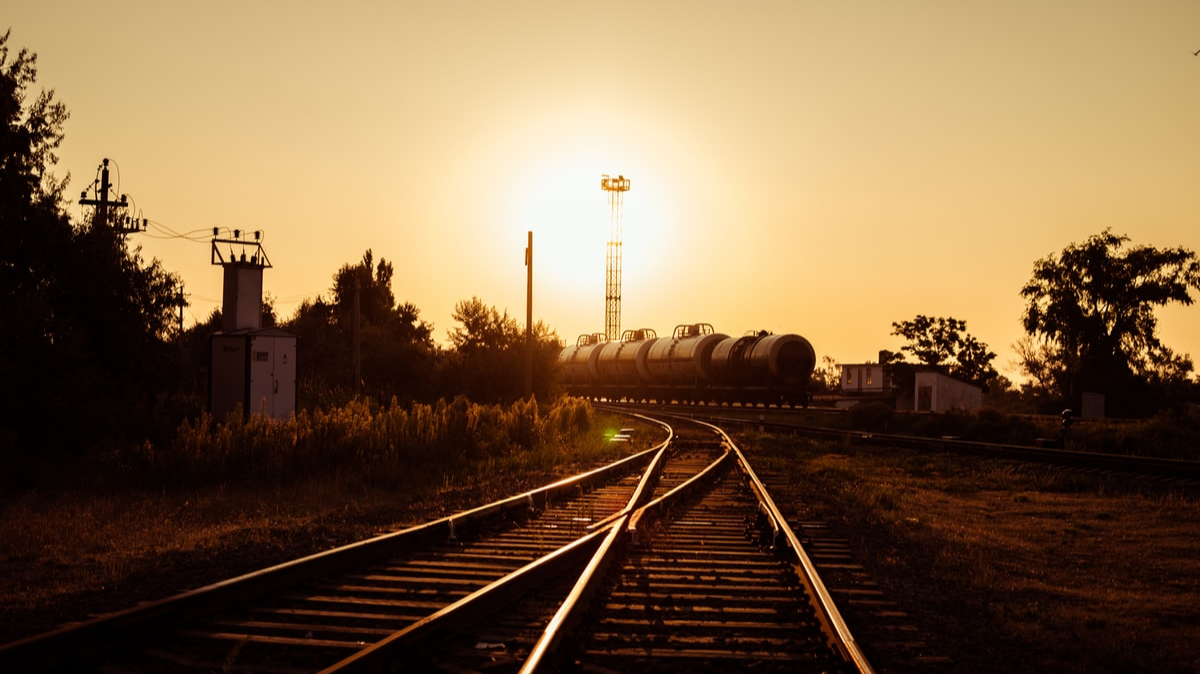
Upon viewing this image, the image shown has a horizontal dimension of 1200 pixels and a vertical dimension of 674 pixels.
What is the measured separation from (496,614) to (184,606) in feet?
6.23

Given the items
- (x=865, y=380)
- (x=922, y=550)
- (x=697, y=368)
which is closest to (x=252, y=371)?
(x=922, y=550)

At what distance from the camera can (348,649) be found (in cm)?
572

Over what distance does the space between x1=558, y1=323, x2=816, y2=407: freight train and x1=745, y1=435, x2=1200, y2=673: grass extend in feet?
89.8

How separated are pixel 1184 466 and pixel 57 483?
18.7 metres

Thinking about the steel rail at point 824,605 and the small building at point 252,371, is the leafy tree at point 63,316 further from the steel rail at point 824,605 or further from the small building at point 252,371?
the steel rail at point 824,605

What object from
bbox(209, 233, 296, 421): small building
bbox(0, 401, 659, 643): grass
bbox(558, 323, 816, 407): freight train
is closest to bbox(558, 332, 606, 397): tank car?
bbox(558, 323, 816, 407): freight train

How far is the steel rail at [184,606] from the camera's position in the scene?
5.21 metres

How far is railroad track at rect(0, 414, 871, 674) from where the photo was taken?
5.45 m

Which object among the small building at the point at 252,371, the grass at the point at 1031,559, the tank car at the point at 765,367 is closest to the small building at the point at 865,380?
the tank car at the point at 765,367

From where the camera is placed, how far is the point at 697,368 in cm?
5216

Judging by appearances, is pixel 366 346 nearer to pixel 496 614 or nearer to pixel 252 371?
pixel 252 371

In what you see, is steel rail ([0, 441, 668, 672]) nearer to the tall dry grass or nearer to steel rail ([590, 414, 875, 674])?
steel rail ([590, 414, 875, 674])

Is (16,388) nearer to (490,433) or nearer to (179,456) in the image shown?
(179,456)

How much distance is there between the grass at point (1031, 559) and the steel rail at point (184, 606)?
4087 mm
